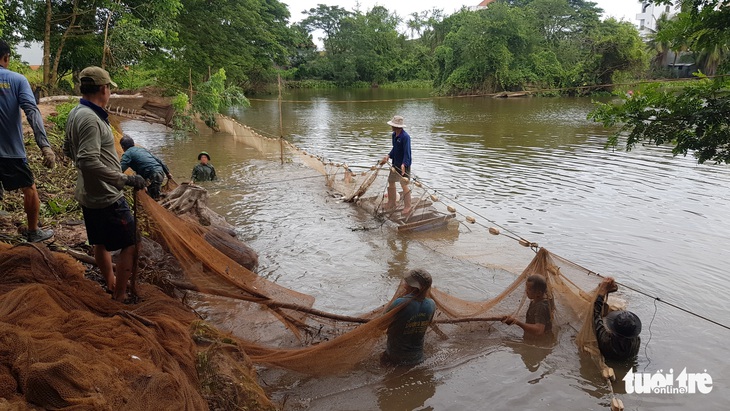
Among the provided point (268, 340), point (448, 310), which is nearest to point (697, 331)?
point (448, 310)

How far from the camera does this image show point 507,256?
22.4 ft

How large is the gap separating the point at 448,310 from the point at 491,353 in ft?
2.03

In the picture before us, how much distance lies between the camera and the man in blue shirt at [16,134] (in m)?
3.97

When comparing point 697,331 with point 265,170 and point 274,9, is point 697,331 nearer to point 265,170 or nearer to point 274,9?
point 265,170

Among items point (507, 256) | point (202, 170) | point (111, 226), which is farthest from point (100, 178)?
point (202, 170)

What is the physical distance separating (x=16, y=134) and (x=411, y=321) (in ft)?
12.3

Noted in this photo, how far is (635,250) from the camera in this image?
23.7 ft

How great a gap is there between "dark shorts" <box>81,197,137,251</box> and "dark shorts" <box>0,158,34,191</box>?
1.17 metres

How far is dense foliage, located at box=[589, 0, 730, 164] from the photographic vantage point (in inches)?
121

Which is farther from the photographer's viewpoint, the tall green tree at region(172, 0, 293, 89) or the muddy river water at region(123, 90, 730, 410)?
the tall green tree at region(172, 0, 293, 89)

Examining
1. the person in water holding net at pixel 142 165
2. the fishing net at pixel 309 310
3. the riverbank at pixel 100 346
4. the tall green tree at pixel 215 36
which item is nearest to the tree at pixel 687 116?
the fishing net at pixel 309 310

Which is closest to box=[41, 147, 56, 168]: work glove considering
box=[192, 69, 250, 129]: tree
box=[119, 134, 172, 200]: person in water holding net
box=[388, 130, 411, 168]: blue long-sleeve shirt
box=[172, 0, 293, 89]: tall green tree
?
box=[119, 134, 172, 200]: person in water holding net

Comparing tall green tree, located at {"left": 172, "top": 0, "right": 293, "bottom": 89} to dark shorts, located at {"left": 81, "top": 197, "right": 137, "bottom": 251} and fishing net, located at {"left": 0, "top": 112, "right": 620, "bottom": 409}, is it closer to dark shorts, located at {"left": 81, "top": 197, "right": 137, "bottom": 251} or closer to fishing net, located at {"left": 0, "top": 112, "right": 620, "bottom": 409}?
fishing net, located at {"left": 0, "top": 112, "right": 620, "bottom": 409}

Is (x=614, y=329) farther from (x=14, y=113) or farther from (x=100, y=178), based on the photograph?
(x=14, y=113)
